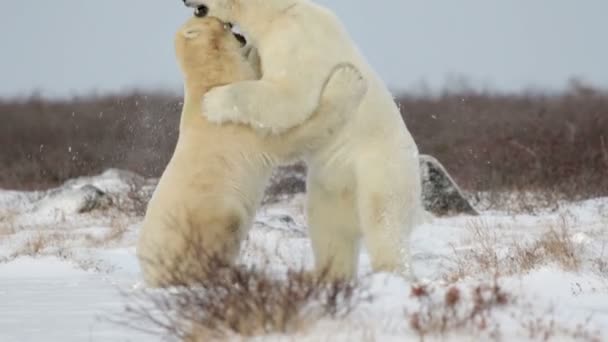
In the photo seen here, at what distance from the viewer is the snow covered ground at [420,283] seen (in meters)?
3.44

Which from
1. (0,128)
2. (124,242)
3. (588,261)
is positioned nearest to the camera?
(588,261)

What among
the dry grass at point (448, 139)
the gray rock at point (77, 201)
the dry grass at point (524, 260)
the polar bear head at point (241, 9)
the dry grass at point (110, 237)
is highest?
the polar bear head at point (241, 9)

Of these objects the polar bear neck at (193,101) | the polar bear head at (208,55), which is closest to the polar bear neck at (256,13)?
the polar bear head at (208,55)

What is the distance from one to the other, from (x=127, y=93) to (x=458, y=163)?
18.9m

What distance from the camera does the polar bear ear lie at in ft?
18.1

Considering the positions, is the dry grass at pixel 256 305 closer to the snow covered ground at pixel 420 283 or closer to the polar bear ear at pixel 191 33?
the snow covered ground at pixel 420 283

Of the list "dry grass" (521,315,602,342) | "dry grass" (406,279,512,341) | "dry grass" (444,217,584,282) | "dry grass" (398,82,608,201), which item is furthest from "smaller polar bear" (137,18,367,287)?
"dry grass" (398,82,608,201)

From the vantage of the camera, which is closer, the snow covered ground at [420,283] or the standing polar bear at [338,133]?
the snow covered ground at [420,283]

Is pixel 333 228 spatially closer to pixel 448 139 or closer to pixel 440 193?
pixel 440 193

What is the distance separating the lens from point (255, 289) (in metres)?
3.56

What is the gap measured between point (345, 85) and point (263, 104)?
42 cm

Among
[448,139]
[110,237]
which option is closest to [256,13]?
[110,237]

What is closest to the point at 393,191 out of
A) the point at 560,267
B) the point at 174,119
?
the point at 560,267

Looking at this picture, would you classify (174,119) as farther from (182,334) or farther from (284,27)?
(182,334)
